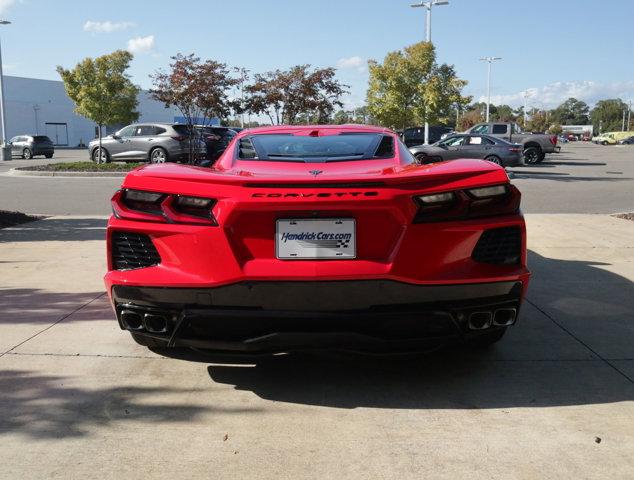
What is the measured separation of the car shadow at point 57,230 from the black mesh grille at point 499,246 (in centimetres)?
656

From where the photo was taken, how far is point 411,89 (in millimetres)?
26734

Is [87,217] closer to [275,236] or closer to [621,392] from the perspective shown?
[275,236]

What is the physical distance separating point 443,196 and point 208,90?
24.8 metres

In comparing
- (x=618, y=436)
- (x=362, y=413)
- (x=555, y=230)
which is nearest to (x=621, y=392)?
(x=618, y=436)

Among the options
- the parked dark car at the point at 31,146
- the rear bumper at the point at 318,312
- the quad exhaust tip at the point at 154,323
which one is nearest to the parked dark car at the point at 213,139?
the parked dark car at the point at 31,146

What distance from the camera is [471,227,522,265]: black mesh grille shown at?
10.5 feet

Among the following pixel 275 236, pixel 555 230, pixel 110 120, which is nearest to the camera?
pixel 275 236

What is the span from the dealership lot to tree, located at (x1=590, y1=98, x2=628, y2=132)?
570ft

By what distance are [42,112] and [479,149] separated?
52405 mm

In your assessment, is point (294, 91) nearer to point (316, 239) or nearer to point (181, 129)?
point (181, 129)

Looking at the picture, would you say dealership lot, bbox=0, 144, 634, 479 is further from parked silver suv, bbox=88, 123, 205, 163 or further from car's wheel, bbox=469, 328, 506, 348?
parked silver suv, bbox=88, 123, 205, 163

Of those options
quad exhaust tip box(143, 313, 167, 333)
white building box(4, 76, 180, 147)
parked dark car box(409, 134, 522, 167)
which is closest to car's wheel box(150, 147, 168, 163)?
parked dark car box(409, 134, 522, 167)

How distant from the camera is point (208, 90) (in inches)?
1046

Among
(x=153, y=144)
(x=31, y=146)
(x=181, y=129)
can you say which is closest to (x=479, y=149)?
(x=181, y=129)
